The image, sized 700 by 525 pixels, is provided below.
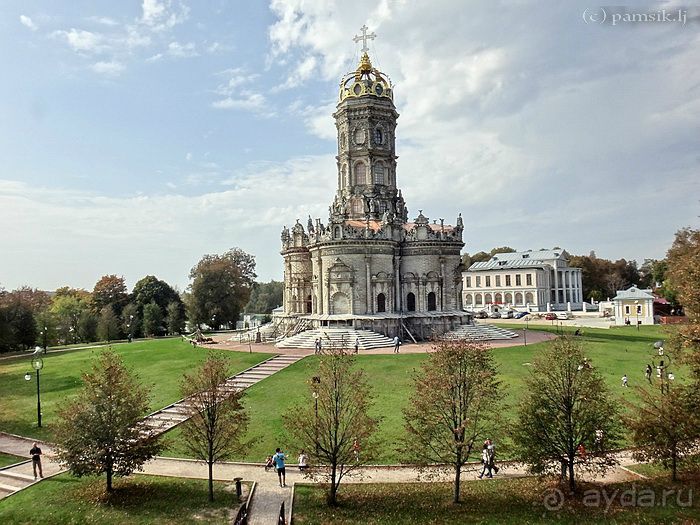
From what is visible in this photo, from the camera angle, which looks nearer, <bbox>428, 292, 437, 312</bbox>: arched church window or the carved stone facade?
the carved stone facade

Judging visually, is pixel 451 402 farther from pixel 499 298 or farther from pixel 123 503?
pixel 499 298

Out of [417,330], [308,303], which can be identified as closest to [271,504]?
[417,330]

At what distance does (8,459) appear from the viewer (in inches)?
822

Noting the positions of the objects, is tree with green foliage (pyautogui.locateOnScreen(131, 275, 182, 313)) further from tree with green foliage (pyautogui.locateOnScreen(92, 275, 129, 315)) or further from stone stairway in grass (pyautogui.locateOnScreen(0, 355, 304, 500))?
stone stairway in grass (pyautogui.locateOnScreen(0, 355, 304, 500))

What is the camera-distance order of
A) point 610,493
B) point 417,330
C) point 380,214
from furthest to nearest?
point 380,214, point 417,330, point 610,493

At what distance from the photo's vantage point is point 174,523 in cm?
1478

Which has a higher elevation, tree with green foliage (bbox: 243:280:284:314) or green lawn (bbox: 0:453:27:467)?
tree with green foliage (bbox: 243:280:284:314)

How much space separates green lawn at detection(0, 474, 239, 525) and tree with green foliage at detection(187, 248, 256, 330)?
50322 millimetres

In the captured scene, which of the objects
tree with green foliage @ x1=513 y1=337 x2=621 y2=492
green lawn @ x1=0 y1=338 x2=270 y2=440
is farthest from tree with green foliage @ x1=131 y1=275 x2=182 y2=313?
tree with green foliage @ x1=513 y1=337 x2=621 y2=492

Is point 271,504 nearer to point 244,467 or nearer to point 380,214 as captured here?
point 244,467

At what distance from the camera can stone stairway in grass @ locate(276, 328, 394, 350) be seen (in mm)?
42719

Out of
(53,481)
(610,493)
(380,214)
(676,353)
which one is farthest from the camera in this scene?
(380,214)

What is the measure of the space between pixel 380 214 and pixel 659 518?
41719 mm

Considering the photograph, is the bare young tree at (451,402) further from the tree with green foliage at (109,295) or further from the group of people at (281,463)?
the tree with green foliage at (109,295)
